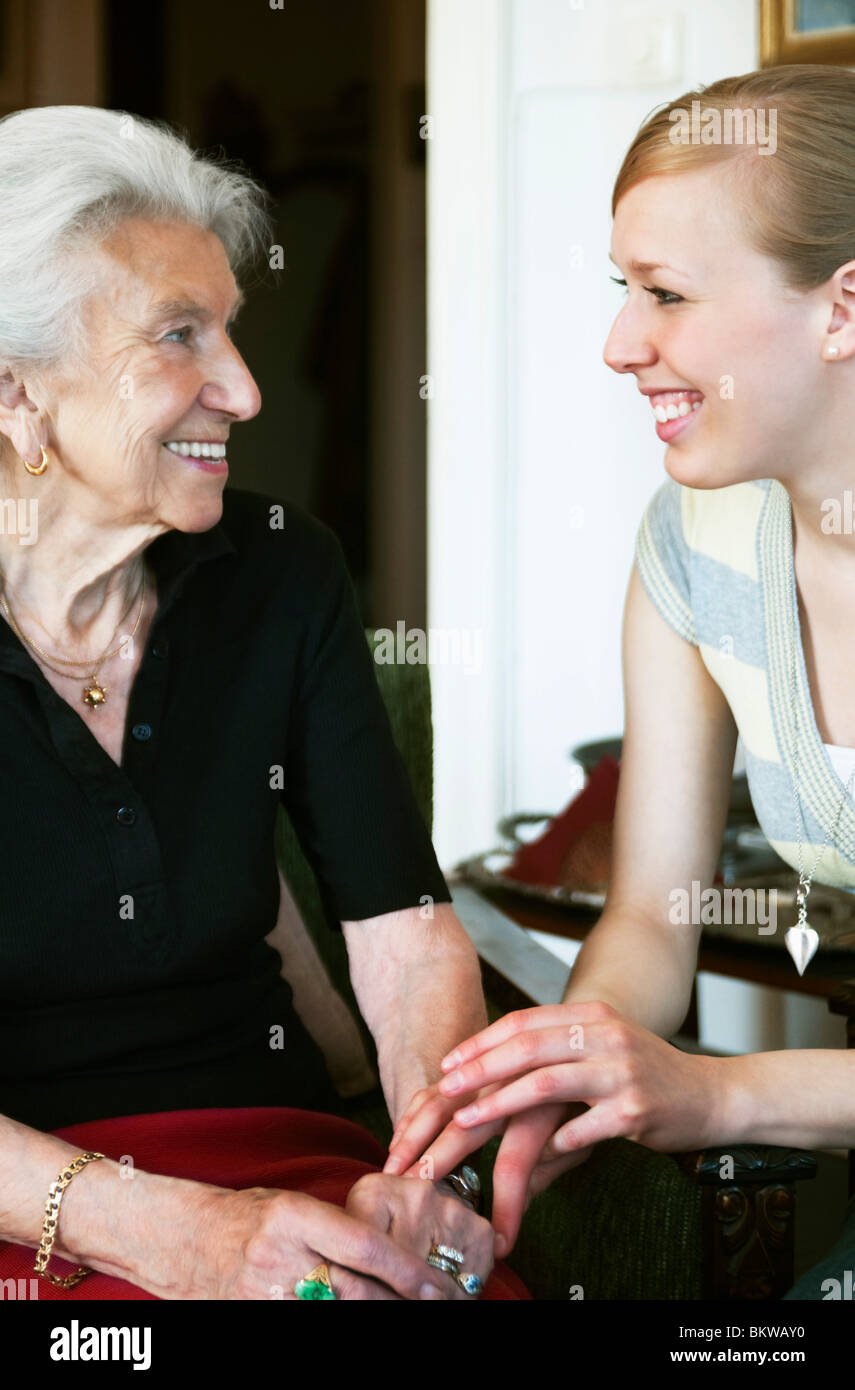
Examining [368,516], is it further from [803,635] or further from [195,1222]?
[195,1222]

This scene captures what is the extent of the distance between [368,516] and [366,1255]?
8.66 feet

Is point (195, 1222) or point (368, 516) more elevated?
point (368, 516)

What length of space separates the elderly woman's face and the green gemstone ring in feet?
2.03

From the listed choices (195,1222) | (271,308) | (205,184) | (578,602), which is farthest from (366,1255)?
(271,308)

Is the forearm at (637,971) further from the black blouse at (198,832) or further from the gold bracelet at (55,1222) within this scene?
A: the gold bracelet at (55,1222)

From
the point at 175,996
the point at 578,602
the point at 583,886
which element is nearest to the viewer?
the point at 175,996

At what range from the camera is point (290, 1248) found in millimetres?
978

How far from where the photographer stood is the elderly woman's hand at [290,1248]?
97cm

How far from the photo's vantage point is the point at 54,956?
3.89 ft

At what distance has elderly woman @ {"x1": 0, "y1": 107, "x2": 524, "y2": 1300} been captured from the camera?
1184 millimetres

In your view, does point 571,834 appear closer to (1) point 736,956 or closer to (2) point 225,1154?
(1) point 736,956

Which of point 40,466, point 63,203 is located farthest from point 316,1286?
point 63,203

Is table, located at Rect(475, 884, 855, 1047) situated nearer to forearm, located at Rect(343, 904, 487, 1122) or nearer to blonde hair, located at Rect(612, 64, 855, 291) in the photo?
forearm, located at Rect(343, 904, 487, 1122)

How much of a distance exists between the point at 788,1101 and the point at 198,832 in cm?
54
